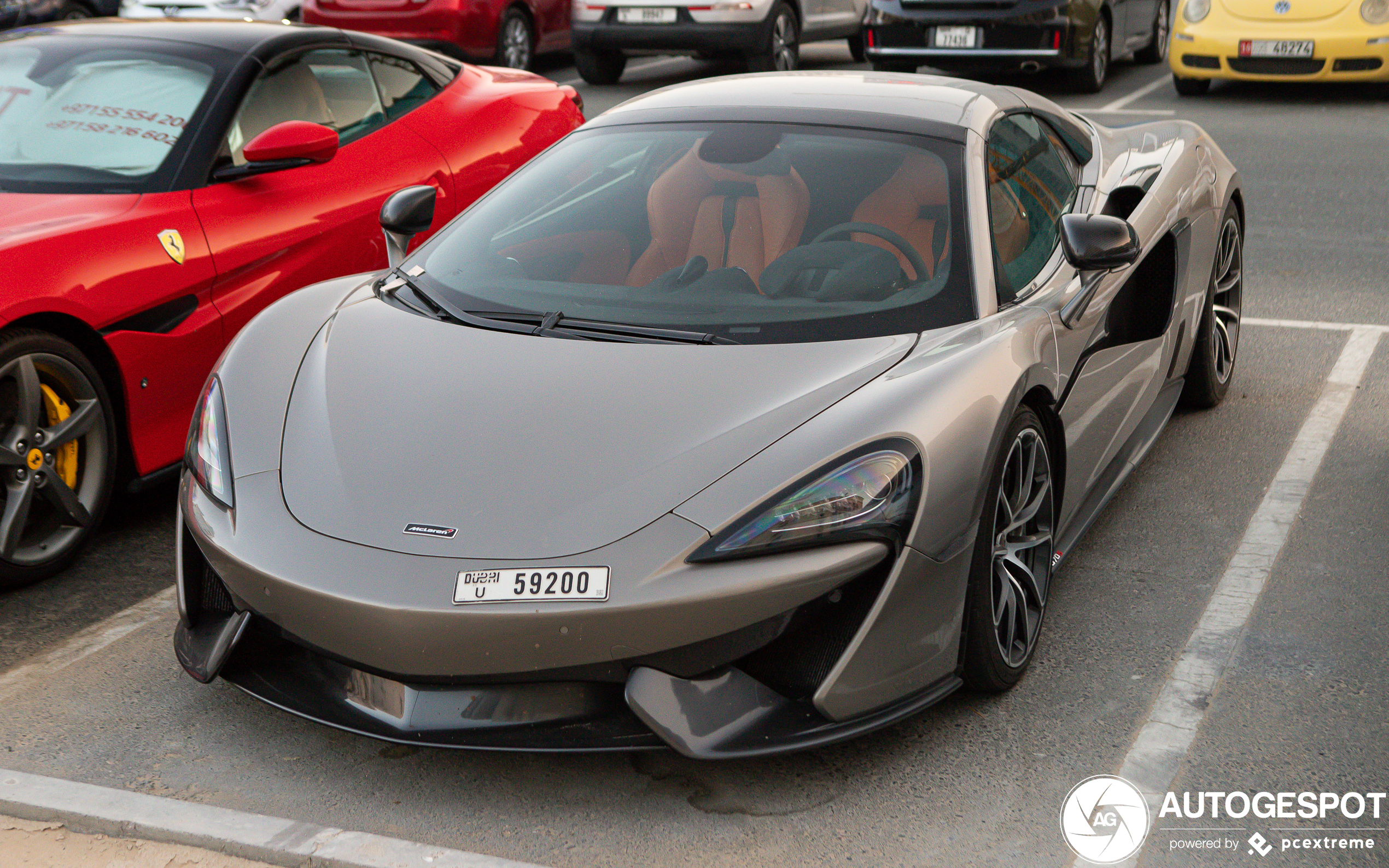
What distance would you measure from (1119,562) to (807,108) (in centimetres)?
153

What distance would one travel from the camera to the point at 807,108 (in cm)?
389

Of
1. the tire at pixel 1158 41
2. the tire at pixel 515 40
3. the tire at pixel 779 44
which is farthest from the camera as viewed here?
the tire at pixel 1158 41

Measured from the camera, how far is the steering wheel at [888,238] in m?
3.49

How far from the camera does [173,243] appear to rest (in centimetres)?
422

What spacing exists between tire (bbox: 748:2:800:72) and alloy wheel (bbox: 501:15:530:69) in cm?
224

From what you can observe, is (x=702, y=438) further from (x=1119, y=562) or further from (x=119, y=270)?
(x=119, y=270)

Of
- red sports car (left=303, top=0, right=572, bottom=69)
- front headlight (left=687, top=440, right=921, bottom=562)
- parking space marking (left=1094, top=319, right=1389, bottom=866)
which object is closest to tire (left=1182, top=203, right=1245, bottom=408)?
parking space marking (left=1094, top=319, right=1389, bottom=866)

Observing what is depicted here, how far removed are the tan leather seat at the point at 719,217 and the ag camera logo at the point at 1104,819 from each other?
1453mm

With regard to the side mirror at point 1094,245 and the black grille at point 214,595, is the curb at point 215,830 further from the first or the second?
the side mirror at point 1094,245

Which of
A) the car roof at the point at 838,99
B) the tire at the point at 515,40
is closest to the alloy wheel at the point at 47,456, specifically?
the car roof at the point at 838,99

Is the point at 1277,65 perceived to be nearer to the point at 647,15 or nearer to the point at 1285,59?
the point at 1285,59

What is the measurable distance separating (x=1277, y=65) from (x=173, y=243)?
9570 mm

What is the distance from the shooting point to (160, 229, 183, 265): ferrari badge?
13.8 feet

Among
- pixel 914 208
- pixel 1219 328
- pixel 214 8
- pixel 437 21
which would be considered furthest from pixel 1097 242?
pixel 214 8
